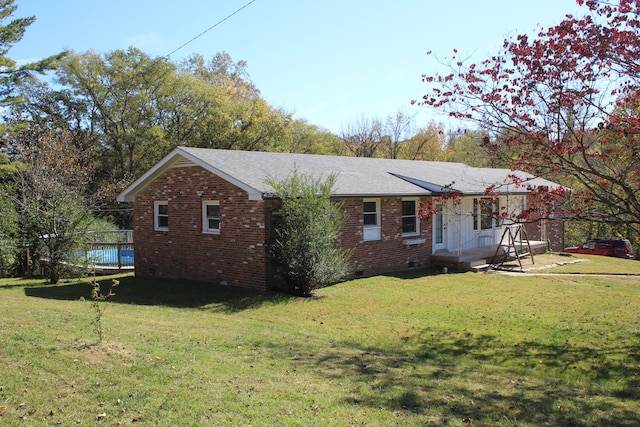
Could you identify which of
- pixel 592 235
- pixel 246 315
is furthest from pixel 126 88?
pixel 592 235

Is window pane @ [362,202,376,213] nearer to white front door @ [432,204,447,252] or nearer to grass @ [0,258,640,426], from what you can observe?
white front door @ [432,204,447,252]

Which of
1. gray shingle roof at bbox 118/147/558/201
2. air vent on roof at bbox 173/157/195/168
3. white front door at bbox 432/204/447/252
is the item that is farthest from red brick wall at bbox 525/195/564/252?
air vent on roof at bbox 173/157/195/168

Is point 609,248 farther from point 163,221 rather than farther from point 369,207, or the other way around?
point 163,221

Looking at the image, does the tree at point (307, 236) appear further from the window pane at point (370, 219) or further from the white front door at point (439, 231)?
the white front door at point (439, 231)

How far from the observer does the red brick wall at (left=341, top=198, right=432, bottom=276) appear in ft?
52.7

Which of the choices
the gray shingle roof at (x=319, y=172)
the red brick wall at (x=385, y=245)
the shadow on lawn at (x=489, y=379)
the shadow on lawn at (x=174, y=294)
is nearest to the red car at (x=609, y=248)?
the gray shingle roof at (x=319, y=172)

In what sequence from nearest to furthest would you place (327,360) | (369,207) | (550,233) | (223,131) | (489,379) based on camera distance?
1. (489,379)
2. (327,360)
3. (369,207)
4. (550,233)
5. (223,131)

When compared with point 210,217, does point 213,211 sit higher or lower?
higher

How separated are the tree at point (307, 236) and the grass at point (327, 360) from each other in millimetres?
605

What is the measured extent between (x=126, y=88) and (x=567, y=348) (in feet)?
114

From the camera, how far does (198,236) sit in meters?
15.8

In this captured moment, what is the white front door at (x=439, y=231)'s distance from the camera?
64.4 feet

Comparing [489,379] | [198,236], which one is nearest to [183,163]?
[198,236]

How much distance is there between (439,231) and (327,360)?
1350 cm
